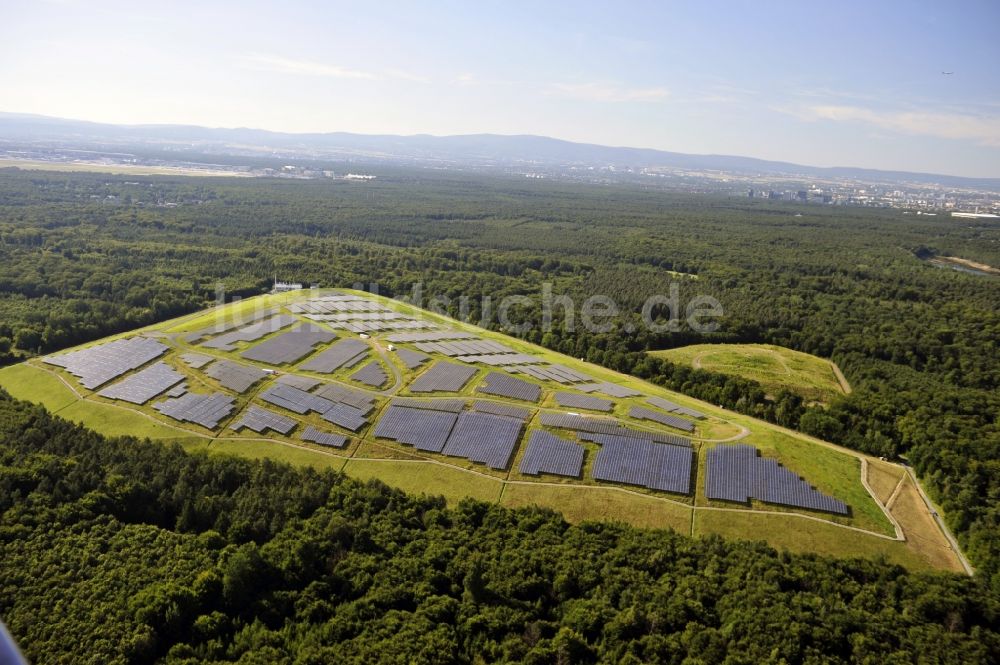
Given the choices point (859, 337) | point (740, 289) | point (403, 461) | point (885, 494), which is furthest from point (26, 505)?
point (740, 289)

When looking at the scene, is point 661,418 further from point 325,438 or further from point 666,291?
point 666,291

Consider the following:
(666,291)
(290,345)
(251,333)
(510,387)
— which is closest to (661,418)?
(510,387)

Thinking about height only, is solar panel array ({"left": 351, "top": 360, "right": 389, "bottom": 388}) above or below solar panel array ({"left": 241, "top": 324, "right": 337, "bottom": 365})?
below

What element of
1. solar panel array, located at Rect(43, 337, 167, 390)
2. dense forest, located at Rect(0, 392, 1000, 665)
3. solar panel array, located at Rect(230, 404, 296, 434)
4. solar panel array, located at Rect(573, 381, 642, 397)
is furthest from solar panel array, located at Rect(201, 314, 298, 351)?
solar panel array, located at Rect(573, 381, 642, 397)

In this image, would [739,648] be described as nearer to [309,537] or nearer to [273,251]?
[309,537]

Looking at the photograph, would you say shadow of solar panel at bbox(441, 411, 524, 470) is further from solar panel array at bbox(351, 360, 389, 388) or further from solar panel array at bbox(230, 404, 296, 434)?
solar panel array at bbox(230, 404, 296, 434)

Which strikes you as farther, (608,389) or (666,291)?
(666,291)
